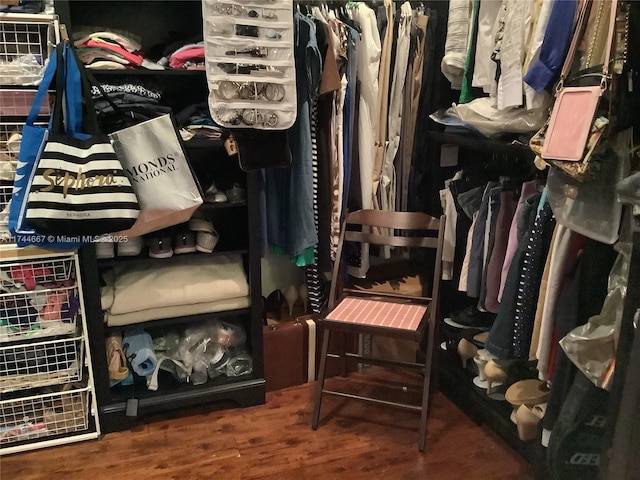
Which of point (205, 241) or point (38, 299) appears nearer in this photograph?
point (38, 299)

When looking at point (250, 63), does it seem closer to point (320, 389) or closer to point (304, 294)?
point (304, 294)

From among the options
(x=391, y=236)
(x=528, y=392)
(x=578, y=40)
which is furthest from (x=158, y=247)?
(x=578, y=40)

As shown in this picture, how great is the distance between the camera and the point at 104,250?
209cm

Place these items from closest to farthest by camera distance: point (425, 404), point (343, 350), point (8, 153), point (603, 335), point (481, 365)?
point (603, 335) → point (8, 153) → point (425, 404) → point (481, 365) → point (343, 350)

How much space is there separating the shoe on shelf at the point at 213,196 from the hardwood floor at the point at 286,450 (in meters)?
0.85

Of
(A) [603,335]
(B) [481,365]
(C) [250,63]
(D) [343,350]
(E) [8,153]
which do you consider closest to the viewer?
(A) [603,335]

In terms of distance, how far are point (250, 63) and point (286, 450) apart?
1.37 m

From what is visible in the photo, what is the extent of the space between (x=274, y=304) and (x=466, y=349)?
2.75 ft

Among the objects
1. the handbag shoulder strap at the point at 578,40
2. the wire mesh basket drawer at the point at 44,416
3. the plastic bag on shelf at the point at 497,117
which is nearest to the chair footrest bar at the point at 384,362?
the plastic bag on shelf at the point at 497,117

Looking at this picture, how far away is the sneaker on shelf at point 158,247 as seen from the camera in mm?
2156

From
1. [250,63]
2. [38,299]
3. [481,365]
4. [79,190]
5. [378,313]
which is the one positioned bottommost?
[481,365]

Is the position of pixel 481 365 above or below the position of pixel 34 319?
below

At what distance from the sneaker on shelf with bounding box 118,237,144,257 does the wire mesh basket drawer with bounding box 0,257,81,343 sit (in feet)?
0.55

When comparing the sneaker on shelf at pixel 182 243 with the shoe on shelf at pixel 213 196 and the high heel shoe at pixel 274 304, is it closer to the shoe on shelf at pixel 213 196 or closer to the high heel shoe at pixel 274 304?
the shoe on shelf at pixel 213 196
